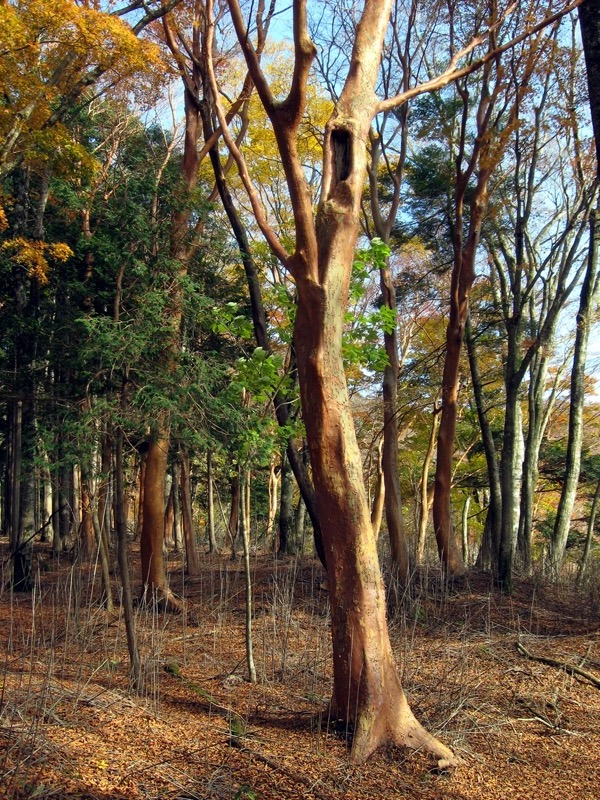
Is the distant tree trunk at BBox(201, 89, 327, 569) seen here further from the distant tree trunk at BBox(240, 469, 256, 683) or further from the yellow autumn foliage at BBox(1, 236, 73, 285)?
the yellow autumn foliage at BBox(1, 236, 73, 285)

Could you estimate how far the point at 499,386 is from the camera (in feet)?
67.2

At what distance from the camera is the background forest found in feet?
16.0

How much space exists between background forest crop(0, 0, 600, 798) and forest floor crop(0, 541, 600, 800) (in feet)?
0.40

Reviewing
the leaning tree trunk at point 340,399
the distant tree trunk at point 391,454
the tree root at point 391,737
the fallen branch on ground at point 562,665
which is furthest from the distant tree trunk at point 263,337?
the tree root at point 391,737

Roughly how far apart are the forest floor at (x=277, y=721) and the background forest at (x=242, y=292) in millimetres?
123

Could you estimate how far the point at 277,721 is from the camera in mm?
4910

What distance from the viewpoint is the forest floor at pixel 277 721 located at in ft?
12.4

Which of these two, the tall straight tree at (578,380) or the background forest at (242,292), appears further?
the tall straight tree at (578,380)

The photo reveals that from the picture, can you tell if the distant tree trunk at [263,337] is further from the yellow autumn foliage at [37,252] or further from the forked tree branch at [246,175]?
the forked tree branch at [246,175]

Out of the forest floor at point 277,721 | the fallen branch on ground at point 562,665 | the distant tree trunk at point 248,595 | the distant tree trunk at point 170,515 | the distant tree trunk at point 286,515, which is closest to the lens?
the forest floor at point 277,721

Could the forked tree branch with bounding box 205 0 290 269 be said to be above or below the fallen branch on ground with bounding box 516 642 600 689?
above

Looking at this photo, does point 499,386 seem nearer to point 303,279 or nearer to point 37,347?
point 37,347

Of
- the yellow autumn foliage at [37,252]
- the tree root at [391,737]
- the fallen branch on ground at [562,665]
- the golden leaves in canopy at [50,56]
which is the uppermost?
the golden leaves in canopy at [50,56]

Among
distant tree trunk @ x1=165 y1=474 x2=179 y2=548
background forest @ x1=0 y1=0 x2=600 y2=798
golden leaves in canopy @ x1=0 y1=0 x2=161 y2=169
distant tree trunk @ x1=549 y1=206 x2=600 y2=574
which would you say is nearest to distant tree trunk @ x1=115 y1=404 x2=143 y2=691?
background forest @ x1=0 y1=0 x2=600 y2=798
